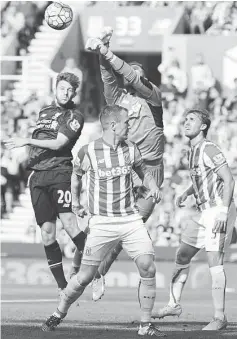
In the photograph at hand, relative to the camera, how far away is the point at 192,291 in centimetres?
1402

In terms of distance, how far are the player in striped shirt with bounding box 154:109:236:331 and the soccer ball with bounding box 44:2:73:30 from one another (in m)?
1.95

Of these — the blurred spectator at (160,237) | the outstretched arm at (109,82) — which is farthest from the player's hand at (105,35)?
the blurred spectator at (160,237)

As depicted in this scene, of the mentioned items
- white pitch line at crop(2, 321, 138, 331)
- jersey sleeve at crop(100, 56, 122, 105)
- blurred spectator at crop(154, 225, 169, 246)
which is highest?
jersey sleeve at crop(100, 56, 122, 105)

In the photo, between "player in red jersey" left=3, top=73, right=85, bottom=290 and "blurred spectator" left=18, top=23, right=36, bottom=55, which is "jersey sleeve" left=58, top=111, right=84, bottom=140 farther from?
"blurred spectator" left=18, top=23, right=36, bottom=55

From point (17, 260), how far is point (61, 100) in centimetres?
819

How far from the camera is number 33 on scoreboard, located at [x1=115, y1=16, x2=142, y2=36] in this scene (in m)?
25.5

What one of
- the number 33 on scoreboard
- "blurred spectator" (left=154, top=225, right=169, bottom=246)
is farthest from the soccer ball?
the number 33 on scoreboard

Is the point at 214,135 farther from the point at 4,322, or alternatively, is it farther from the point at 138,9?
the point at 4,322

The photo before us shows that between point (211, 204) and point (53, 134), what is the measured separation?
190 centimetres

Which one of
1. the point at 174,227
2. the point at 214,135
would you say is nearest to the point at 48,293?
the point at 174,227

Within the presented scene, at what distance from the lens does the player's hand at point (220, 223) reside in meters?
9.67

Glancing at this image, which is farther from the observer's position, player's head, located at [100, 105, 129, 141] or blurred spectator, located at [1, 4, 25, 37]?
blurred spectator, located at [1, 4, 25, 37]

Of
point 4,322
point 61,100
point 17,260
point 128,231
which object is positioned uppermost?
point 61,100

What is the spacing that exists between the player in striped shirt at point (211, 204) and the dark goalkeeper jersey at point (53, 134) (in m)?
1.38
